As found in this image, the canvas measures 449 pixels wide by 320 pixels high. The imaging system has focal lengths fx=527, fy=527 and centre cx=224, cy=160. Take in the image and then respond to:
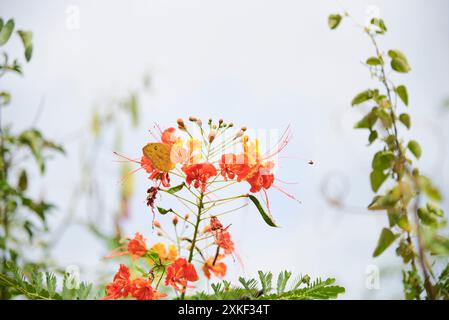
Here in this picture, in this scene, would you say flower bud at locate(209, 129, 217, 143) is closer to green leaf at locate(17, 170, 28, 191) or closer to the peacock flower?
the peacock flower

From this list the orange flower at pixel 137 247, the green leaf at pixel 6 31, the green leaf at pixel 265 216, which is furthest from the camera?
the green leaf at pixel 6 31

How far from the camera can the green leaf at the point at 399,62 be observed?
38.7 inches

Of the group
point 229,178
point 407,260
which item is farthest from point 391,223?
point 229,178

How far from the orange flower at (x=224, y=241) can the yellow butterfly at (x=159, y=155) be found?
0.41 feet

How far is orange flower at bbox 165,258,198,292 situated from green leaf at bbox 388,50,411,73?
0.54 m

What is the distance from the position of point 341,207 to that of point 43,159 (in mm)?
893

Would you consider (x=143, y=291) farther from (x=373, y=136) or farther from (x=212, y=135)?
(x=373, y=136)

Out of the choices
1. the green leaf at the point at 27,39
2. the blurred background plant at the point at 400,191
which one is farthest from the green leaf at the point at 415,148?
the green leaf at the point at 27,39

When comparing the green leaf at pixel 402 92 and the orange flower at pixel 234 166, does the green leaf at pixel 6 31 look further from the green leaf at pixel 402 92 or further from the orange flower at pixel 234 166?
the green leaf at pixel 402 92

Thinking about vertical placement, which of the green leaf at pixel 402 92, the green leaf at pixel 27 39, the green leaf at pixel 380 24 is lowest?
the green leaf at pixel 402 92

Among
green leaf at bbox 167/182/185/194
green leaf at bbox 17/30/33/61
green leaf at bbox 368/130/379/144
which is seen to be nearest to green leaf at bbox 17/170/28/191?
green leaf at bbox 17/30/33/61

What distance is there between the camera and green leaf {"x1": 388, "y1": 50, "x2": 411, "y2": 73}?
98cm

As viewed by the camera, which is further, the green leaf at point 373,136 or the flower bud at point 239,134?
the green leaf at point 373,136
